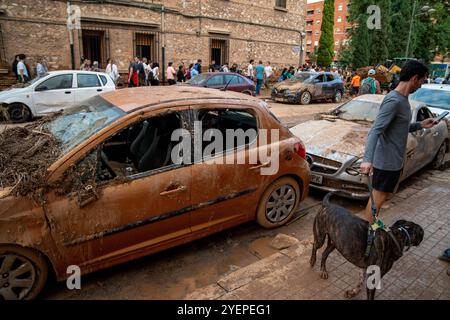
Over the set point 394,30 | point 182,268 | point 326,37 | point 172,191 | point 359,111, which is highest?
point 326,37

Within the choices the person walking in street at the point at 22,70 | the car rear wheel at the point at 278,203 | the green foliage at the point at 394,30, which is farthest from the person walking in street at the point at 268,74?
the car rear wheel at the point at 278,203

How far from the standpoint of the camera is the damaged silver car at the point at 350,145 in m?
4.84

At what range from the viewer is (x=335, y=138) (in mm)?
5426

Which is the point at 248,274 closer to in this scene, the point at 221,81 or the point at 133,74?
the point at 221,81

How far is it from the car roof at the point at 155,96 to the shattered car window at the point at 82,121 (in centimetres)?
10

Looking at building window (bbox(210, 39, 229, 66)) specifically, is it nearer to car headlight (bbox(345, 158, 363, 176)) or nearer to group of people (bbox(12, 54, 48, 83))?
group of people (bbox(12, 54, 48, 83))

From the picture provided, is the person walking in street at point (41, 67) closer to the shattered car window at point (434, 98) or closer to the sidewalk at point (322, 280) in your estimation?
the sidewalk at point (322, 280)

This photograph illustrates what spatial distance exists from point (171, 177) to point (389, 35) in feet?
109

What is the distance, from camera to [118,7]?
51.0ft

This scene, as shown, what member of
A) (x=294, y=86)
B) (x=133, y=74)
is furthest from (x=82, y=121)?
(x=294, y=86)

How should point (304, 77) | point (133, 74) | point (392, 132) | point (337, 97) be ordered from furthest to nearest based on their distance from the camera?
point (337, 97), point (304, 77), point (133, 74), point (392, 132)

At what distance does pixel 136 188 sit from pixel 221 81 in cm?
1132
